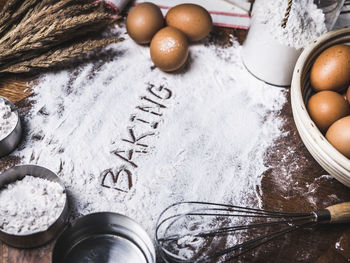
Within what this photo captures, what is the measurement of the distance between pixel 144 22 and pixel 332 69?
587 mm

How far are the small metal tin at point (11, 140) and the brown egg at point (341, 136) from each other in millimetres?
813

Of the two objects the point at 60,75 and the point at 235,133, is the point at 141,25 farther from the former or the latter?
the point at 235,133

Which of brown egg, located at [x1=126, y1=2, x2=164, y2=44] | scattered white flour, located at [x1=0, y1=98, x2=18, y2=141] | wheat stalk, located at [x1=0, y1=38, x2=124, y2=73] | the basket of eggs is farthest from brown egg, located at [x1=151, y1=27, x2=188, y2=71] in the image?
scattered white flour, located at [x1=0, y1=98, x2=18, y2=141]

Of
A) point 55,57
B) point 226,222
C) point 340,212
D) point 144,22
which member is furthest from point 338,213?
point 55,57

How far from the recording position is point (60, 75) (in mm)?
1190

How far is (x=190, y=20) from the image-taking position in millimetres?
1236

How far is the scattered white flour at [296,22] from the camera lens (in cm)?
112

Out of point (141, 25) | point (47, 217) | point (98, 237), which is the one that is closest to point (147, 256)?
point (98, 237)

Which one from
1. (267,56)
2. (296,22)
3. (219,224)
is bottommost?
(219,224)

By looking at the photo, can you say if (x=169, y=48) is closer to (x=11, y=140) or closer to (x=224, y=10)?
(x=224, y=10)

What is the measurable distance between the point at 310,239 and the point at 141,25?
2.64ft

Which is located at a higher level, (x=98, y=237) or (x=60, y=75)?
(x=60, y=75)

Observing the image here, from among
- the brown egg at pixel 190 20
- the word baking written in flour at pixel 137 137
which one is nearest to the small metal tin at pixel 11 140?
the word baking written in flour at pixel 137 137

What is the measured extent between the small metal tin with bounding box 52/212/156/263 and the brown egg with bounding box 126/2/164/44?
0.63 metres
